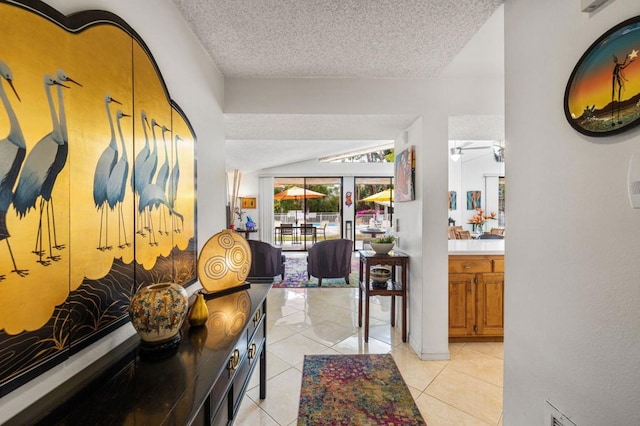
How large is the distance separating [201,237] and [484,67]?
2736 mm

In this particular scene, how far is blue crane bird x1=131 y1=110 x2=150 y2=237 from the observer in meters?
1.10

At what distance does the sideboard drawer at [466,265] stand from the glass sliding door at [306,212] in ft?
17.9

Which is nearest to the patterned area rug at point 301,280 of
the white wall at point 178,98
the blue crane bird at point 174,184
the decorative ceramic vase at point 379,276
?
the decorative ceramic vase at point 379,276

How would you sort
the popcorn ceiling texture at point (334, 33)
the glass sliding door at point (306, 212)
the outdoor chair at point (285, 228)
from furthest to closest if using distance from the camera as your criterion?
the outdoor chair at point (285, 228), the glass sliding door at point (306, 212), the popcorn ceiling texture at point (334, 33)

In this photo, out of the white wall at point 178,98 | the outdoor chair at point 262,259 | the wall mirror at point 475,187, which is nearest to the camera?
the white wall at point 178,98

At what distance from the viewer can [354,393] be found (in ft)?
6.49

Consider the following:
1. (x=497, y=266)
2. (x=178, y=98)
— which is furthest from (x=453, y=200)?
(x=178, y=98)

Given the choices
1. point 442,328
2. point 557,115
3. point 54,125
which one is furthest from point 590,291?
point 54,125

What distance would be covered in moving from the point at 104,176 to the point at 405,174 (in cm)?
253

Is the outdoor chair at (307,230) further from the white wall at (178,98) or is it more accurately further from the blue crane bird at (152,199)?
the blue crane bird at (152,199)

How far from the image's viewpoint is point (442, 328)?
2.44 m

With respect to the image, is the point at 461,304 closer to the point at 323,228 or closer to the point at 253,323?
the point at 253,323

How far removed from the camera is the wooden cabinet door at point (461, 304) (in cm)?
266

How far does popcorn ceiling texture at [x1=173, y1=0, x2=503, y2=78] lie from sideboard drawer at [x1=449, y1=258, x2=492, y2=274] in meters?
1.79
